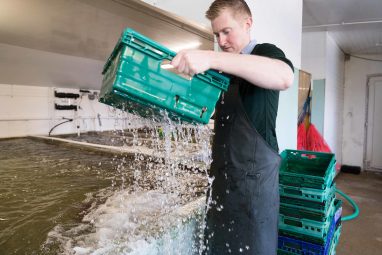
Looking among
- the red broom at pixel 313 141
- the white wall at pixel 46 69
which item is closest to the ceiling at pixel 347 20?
the red broom at pixel 313 141

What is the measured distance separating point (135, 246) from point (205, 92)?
0.58 metres

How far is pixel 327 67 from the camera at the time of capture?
468 centimetres

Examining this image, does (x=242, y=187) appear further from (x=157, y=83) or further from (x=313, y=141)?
(x=313, y=141)

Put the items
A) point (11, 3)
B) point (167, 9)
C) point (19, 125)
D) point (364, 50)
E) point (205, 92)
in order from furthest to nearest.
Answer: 1. point (364, 50)
2. point (19, 125)
3. point (11, 3)
4. point (167, 9)
5. point (205, 92)

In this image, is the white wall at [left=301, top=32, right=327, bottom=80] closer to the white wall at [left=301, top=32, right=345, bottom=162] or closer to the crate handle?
the white wall at [left=301, top=32, right=345, bottom=162]

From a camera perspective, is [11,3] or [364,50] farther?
[364,50]

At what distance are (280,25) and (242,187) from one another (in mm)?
1800

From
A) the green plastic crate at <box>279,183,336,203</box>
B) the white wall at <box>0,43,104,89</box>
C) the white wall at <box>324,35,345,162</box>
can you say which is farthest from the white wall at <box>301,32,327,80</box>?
the white wall at <box>0,43,104,89</box>

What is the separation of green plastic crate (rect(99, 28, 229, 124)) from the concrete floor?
8.61ft

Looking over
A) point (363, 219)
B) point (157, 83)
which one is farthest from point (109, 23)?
point (363, 219)

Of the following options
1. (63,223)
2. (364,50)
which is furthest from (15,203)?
(364,50)

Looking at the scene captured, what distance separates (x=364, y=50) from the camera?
6.06 m

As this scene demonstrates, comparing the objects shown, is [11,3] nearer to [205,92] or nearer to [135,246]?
[205,92]

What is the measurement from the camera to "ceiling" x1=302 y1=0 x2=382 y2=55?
350cm
